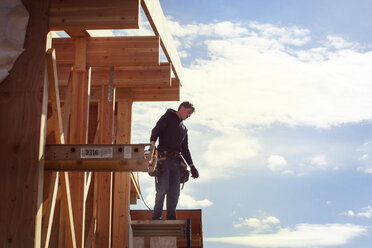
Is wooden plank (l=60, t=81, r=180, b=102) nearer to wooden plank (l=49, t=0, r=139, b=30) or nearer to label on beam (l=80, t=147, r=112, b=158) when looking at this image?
wooden plank (l=49, t=0, r=139, b=30)

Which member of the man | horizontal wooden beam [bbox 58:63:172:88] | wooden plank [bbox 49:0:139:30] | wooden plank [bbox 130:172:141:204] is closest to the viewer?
wooden plank [bbox 49:0:139:30]

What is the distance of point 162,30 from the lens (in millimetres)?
8297

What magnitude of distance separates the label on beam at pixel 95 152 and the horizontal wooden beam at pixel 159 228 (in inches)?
84.4

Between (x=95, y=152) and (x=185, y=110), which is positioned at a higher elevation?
(x=185, y=110)

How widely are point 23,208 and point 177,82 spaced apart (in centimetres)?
616

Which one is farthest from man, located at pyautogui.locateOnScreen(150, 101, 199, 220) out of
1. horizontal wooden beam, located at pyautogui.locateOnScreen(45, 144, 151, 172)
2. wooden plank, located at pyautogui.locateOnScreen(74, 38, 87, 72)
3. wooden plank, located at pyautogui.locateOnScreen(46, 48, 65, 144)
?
horizontal wooden beam, located at pyautogui.locateOnScreen(45, 144, 151, 172)

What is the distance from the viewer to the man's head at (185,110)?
27.7 ft

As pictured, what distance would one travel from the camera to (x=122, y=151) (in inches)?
227

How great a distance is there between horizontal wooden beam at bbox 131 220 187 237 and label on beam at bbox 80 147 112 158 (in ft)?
7.04

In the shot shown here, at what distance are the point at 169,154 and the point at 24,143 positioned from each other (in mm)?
3147

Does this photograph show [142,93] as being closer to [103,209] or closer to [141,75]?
[141,75]

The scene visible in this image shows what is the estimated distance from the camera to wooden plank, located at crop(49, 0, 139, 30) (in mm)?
6296

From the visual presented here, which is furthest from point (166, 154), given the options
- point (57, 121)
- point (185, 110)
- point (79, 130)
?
point (57, 121)

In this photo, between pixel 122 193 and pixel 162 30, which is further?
pixel 122 193
